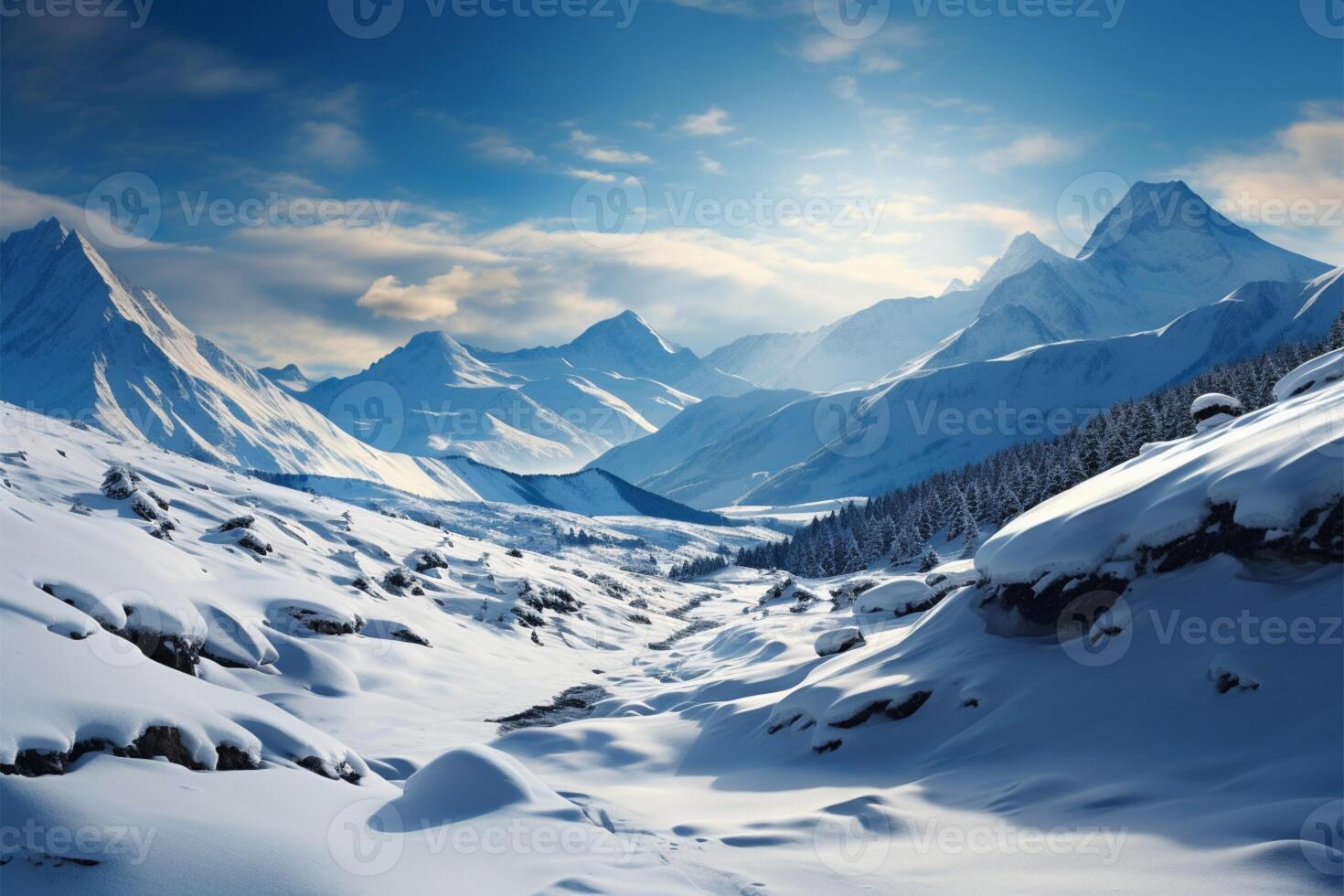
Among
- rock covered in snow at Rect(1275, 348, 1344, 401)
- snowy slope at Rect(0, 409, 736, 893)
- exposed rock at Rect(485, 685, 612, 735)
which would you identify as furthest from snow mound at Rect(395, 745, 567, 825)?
rock covered in snow at Rect(1275, 348, 1344, 401)

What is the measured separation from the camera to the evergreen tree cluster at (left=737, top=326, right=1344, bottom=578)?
71500mm

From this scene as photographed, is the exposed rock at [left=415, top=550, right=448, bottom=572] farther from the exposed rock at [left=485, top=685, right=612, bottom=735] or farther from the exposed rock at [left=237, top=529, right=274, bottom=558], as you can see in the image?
the exposed rock at [left=485, top=685, right=612, bottom=735]

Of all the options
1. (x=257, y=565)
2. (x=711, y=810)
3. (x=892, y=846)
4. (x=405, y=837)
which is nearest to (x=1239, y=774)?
(x=892, y=846)

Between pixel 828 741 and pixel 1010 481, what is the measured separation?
82.0 meters

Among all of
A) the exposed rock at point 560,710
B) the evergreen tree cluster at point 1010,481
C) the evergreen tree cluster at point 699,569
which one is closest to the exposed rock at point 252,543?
the exposed rock at point 560,710

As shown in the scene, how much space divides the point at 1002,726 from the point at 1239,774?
479 cm

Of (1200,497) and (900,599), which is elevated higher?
(900,599)

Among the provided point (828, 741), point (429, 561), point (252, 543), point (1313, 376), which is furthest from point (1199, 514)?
point (429, 561)

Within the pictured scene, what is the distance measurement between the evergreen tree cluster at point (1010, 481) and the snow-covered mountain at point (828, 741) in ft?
172

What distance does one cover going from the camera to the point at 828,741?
716 inches

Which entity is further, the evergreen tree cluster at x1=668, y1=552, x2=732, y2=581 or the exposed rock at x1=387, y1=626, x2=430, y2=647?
the evergreen tree cluster at x1=668, y1=552, x2=732, y2=581

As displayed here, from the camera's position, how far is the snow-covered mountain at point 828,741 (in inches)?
332

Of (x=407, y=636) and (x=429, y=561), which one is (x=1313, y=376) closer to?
(x=407, y=636)

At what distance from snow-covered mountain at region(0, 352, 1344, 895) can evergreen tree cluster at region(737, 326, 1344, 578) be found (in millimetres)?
52523
